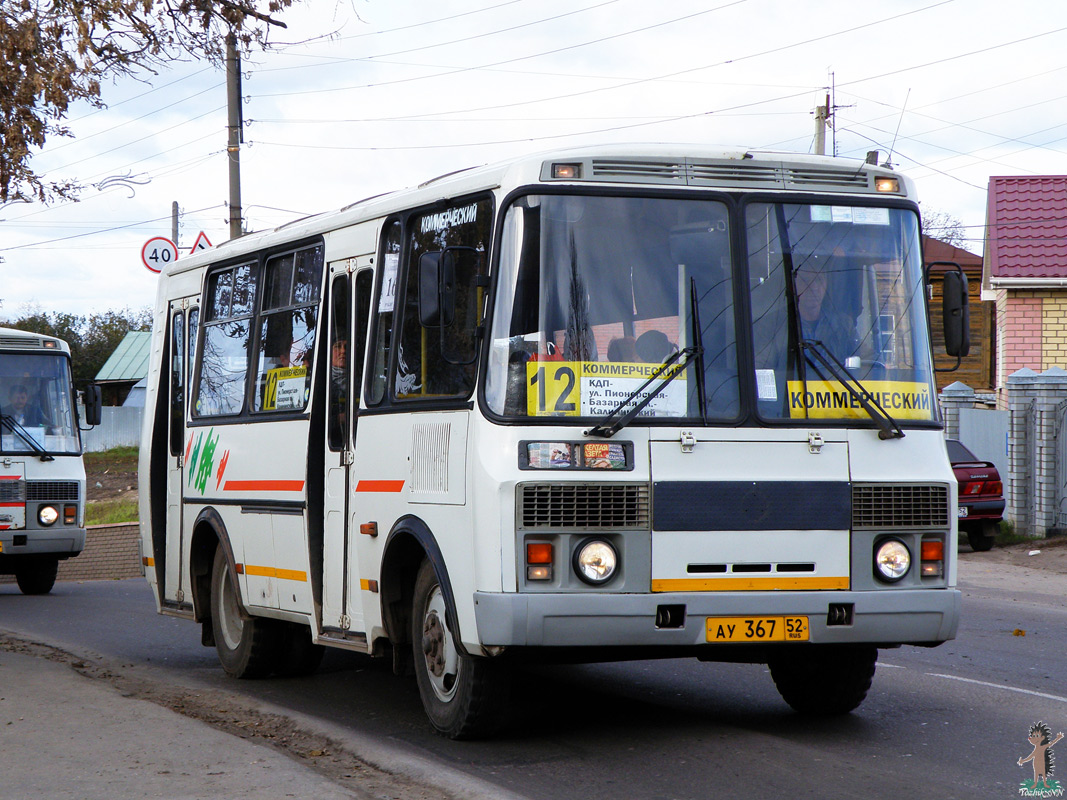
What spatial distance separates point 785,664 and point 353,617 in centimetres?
250

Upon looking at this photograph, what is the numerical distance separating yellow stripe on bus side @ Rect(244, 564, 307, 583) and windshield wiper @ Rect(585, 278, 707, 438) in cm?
309

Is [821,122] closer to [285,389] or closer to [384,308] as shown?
[285,389]

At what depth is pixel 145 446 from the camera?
473 inches

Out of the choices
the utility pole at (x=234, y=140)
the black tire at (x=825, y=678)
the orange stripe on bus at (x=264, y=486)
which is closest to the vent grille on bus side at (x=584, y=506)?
the black tire at (x=825, y=678)

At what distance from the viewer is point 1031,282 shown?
26.8m

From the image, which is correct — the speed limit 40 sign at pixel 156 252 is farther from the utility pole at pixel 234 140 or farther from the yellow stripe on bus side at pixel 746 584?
the yellow stripe on bus side at pixel 746 584

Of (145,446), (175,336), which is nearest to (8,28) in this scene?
(175,336)

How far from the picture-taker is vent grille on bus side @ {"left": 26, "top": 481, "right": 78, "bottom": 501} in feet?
57.9

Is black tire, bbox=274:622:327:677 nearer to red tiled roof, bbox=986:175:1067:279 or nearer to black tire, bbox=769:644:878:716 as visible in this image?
black tire, bbox=769:644:878:716

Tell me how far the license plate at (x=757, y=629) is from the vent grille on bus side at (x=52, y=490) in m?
12.8

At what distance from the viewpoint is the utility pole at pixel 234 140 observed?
24.6m

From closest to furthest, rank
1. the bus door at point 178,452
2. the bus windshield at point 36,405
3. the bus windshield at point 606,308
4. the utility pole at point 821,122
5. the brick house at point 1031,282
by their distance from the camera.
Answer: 1. the bus windshield at point 606,308
2. the bus door at point 178,452
3. the bus windshield at point 36,405
4. the brick house at point 1031,282
5. the utility pole at point 821,122

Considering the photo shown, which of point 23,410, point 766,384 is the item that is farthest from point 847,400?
point 23,410

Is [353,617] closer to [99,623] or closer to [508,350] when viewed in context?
[508,350]
